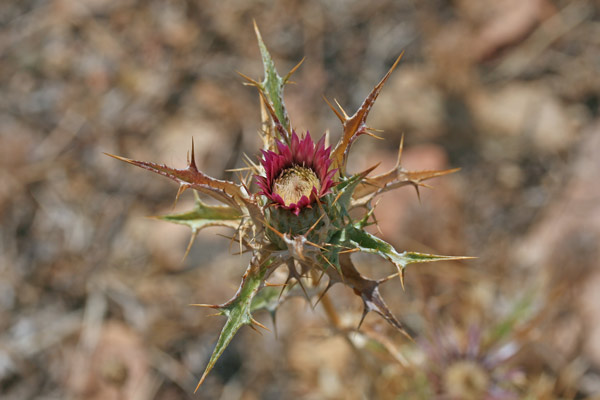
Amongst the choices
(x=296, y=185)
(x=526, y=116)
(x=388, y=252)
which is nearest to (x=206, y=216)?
(x=296, y=185)

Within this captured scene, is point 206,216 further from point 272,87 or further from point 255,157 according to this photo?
point 255,157

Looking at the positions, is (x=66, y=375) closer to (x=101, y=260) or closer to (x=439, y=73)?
(x=101, y=260)

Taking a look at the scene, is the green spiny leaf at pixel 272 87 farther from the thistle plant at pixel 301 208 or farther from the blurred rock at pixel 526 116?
the blurred rock at pixel 526 116

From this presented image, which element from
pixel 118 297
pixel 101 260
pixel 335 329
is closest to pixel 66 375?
pixel 118 297

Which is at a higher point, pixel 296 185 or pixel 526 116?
pixel 526 116

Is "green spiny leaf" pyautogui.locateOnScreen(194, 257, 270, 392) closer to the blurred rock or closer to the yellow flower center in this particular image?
the yellow flower center

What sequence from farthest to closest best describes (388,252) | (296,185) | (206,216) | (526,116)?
1. (526,116)
2. (206,216)
3. (296,185)
4. (388,252)

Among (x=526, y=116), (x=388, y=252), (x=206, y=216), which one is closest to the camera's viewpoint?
(x=388, y=252)
